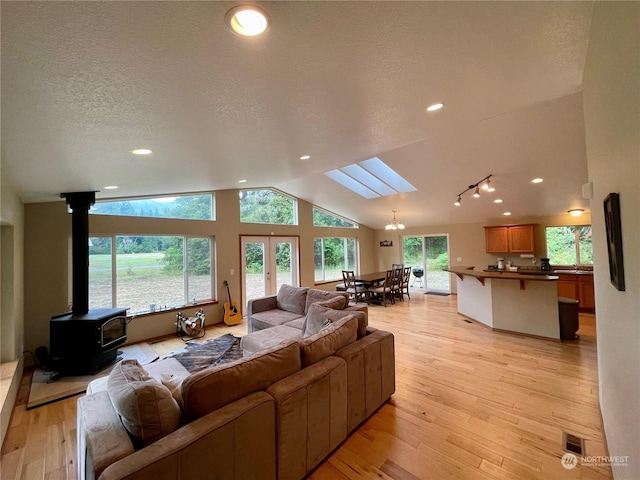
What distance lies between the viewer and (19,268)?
344 centimetres

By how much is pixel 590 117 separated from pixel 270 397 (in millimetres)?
2897

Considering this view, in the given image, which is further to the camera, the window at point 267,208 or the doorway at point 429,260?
the doorway at point 429,260

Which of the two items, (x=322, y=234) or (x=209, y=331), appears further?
(x=322, y=234)

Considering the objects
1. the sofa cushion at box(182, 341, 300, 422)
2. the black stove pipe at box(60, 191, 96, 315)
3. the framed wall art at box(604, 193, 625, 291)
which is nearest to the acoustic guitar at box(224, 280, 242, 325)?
the black stove pipe at box(60, 191, 96, 315)

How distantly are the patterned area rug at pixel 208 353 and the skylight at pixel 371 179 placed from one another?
3.77 m

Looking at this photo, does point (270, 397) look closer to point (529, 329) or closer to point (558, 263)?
point (529, 329)

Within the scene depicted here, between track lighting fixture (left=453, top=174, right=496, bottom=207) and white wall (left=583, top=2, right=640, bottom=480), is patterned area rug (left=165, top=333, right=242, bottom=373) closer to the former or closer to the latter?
white wall (left=583, top=2, right=640, bottom=480)

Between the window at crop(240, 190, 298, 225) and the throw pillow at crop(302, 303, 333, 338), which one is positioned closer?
the throw pillow at crop(302, 303, 333, 338)

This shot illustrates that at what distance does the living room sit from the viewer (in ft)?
3.84

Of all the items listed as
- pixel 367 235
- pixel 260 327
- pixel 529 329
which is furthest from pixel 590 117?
pixel 367 235

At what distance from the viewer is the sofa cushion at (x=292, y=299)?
4.59 metres

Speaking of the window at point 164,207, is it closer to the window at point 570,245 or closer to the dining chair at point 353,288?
the dining chair at point 353,288

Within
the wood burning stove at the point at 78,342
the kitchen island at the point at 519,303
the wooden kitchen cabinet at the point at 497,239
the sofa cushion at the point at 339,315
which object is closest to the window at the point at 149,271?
the wood burning stove at the point at 78,342

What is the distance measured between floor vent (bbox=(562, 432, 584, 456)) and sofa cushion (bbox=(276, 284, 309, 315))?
3.28 m
